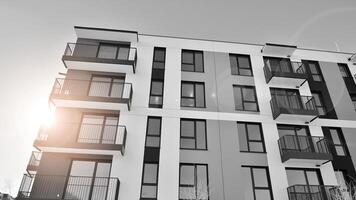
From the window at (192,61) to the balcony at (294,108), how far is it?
194 inches

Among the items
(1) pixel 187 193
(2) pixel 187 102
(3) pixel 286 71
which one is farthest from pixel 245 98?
(1) pixel 187 193

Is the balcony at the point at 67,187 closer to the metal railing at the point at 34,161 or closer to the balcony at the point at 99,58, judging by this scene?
the metal railing at the point at 34,161

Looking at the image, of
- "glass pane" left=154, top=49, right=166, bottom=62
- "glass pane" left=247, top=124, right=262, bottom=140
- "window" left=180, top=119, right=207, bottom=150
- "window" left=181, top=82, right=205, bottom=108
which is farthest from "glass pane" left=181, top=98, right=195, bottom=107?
"glass pane" left=247, top=124, right=262, bottom=140

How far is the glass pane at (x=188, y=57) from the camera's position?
15.9m

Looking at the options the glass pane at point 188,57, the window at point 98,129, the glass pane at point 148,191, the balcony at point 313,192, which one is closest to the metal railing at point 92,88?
the window at point 98,129

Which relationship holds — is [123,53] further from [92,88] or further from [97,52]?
[92,88]

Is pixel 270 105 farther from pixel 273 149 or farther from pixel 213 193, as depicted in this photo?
pixel 213 193

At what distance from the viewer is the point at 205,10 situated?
11.6 m

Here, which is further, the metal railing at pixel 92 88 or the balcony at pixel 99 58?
the balcony at pixel 99 58

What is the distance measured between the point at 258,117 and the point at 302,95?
364cm

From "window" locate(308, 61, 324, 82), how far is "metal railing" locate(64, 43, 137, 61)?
38.9ft

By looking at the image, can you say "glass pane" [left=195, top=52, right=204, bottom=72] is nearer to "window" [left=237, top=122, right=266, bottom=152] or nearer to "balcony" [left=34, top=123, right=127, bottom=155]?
"window" [left=237, top=122, right=266, bottom=152]

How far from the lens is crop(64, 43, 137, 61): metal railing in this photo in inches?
581

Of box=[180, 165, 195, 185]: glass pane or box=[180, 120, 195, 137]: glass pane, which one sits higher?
box=[180, 120, 195, 137]: glass pane
